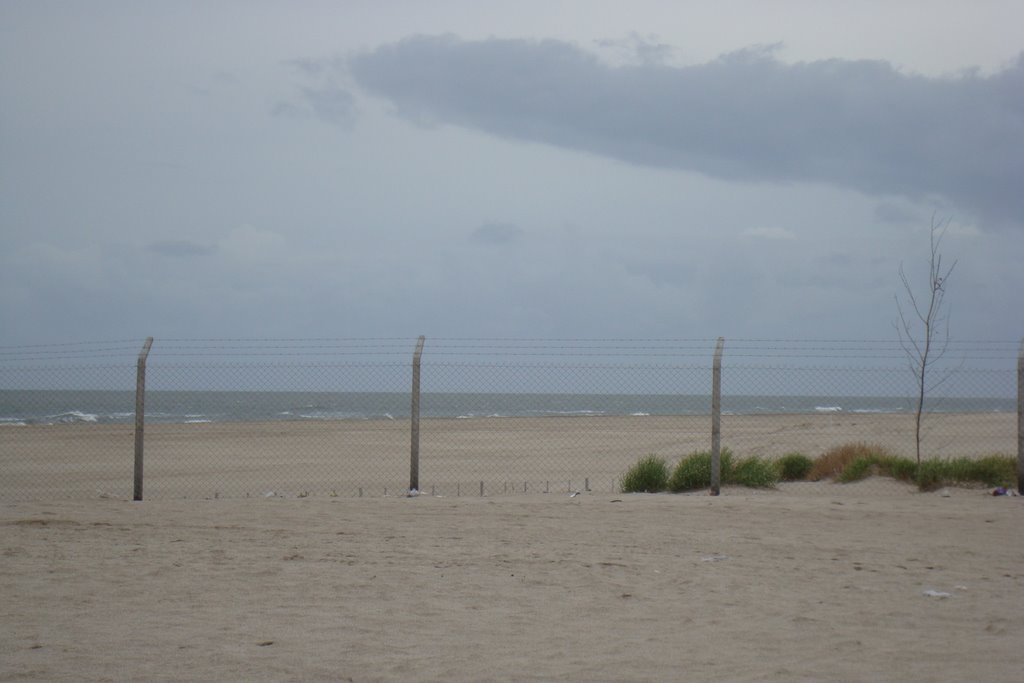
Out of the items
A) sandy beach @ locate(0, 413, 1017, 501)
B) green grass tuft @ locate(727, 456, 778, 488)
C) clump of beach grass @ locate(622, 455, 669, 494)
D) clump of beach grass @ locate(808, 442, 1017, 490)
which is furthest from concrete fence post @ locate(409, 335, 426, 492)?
clump of beach grass @ locate(808, 442, 1017, 490)

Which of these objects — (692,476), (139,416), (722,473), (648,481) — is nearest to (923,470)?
(722,473)

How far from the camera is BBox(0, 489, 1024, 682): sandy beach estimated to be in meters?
5.14

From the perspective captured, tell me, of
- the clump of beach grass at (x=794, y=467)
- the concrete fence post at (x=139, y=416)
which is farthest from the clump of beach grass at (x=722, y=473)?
the concrete fence post at (x=139, y=416)

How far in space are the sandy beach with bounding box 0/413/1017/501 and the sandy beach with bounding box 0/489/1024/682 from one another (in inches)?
133

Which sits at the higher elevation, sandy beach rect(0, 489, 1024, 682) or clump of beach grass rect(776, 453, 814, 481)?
clump of beach grass rect(776, 453, 814, 481)

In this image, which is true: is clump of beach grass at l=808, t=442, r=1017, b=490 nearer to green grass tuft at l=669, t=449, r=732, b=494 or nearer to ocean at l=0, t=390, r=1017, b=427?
green grass tuft at l=669, t=449, r=732, b=494

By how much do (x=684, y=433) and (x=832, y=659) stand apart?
21.0 metres

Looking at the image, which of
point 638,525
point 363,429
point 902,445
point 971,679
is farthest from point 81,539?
point 363,429

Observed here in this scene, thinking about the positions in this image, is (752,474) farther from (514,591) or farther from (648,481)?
(514,591)

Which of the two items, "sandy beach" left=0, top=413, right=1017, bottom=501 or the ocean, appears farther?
the ocean

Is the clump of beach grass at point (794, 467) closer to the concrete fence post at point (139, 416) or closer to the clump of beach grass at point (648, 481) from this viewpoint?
the clump of beach grass at point (648, 481)

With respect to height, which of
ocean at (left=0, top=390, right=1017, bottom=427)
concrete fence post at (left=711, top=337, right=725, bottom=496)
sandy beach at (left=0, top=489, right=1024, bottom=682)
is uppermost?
concrete fence post at (left=711, top=337, right=725, bottom=496)

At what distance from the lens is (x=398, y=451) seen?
23031mm

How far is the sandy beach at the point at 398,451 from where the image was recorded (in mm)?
15609
